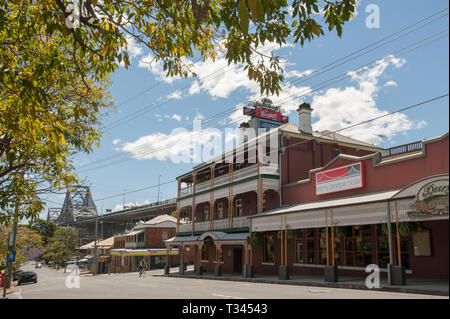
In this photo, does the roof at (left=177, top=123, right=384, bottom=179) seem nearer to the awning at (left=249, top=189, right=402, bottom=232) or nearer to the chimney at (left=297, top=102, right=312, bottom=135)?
the chimney at (left=297, top=102, right=312, bottom=135)

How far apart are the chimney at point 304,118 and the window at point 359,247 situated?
10.0 m

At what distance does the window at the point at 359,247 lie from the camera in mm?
19750

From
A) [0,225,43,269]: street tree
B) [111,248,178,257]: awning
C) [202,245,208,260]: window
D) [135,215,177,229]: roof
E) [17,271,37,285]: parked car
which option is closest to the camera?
[0,225,43,269]: street tree

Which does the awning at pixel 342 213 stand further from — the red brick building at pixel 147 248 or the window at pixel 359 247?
the red brick building at pixel 147 248

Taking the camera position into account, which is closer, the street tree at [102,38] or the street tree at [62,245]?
the street tree at [102,38]

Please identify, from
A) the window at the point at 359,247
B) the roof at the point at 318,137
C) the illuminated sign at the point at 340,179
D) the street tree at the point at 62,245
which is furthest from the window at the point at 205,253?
the street tree at the point at 62,245

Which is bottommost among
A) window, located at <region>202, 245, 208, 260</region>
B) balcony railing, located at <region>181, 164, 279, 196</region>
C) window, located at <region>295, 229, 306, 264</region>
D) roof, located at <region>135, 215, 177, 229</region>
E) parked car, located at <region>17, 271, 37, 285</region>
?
parked car, located at <region>17, 271, 37, 285</region>

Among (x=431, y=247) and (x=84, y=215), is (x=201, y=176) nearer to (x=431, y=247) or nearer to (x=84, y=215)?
(x=431, y=247)

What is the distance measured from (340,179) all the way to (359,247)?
3794 millimetres

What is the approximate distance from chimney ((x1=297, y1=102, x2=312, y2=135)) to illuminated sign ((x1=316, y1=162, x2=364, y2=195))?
21.4ft

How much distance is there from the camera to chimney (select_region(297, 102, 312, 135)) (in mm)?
29109

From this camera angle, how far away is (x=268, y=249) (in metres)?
27.0

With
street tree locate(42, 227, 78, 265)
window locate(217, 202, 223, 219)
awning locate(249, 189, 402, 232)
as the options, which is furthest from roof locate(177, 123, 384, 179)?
street tree locate(42, 227, 78, 265)
